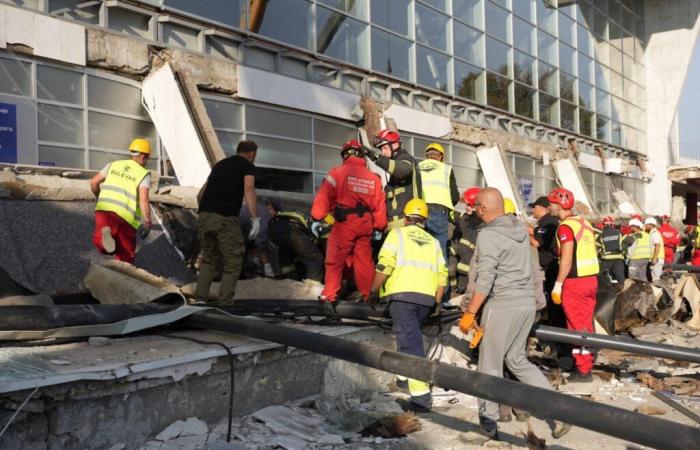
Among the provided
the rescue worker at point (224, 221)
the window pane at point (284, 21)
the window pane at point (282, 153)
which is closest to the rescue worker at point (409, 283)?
the rescue worker at point (224, 221)

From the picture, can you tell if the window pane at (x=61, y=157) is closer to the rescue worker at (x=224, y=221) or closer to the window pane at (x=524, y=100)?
the rescue worker at (x=224, y=221)

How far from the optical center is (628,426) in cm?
280

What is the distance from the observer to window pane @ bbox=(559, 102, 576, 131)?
→ 952 inches

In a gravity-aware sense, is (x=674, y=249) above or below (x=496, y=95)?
below

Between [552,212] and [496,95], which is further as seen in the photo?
[496,95]

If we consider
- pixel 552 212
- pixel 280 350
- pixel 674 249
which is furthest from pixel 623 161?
pixel 280 350

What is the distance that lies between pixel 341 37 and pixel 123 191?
8905 mm

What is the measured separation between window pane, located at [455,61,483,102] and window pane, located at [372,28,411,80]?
94.6 inches

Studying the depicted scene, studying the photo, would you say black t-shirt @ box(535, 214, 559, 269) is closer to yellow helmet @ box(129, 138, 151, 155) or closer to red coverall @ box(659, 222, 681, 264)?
yellow helmet @ box(129, 138, 151, 155)

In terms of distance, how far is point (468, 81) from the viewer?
18.8m

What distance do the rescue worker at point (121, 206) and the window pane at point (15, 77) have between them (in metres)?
3.22

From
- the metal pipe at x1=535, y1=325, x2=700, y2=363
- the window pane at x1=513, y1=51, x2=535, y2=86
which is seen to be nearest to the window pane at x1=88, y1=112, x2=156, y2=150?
the metal pipe at x1=535, y1=325, x2=700, y2=363

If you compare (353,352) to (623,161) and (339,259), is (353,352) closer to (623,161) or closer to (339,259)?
(339,259)

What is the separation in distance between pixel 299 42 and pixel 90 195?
6665 mm
